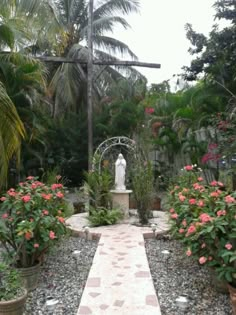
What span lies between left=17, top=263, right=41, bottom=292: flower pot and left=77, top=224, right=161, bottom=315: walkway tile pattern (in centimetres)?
54

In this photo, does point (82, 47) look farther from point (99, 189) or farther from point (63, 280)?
point (63, 280)

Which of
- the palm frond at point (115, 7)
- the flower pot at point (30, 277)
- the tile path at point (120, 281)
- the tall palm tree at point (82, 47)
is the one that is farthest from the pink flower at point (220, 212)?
the palm frond at point (115, 7)

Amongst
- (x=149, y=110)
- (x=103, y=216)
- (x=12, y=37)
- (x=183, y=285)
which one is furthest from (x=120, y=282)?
(x=149, y=110)

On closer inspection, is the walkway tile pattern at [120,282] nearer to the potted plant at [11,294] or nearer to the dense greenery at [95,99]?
the potted plant at [11,294]

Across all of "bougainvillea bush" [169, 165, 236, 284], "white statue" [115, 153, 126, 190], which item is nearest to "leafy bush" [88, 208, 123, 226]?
"white statue" [115, 153, 126, 190]

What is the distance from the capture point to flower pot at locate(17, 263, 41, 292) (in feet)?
11.1

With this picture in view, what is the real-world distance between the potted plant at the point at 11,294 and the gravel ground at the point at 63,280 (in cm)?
34

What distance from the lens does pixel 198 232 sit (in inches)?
123

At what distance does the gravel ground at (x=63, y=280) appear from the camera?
119 inches

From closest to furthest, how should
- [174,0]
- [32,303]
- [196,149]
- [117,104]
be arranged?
1. [32,303]
2. [174,0]
3. [196,149]
4. [117,104]

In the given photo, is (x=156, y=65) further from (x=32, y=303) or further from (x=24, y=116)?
(x=32, y=303)

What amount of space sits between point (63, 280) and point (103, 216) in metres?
2.48

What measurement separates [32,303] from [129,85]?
9.25 metres

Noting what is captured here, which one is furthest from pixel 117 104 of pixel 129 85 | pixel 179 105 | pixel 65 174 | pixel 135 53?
pixel 135 53
